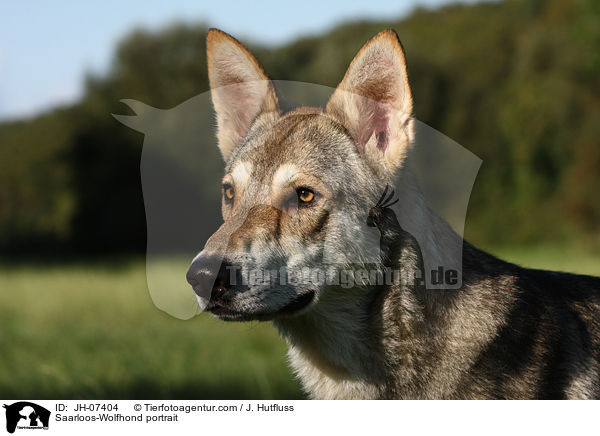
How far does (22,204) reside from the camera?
1614cm

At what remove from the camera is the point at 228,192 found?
364cm

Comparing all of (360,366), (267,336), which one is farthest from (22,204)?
(360,366)

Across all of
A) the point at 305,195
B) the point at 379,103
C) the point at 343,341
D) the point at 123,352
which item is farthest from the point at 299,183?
the point at 123,352

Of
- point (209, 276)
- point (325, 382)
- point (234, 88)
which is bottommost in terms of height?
point (325, 382)

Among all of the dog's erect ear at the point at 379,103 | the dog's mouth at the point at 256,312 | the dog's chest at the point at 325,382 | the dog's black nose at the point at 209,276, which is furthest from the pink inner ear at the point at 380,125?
the dog's chest at the point at 325,382

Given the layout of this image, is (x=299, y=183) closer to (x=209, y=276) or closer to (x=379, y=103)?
(x=379, y=103)

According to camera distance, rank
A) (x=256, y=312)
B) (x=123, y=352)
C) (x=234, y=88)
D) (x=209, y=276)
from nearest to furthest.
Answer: (x=209, y=276) < (x=256, y=312) < (x=234, y=88) < (x=123, y=352)

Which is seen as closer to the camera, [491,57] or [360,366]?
[360,366]

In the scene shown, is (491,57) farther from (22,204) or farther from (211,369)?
(211,369)

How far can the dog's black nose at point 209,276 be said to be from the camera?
9.28ft
